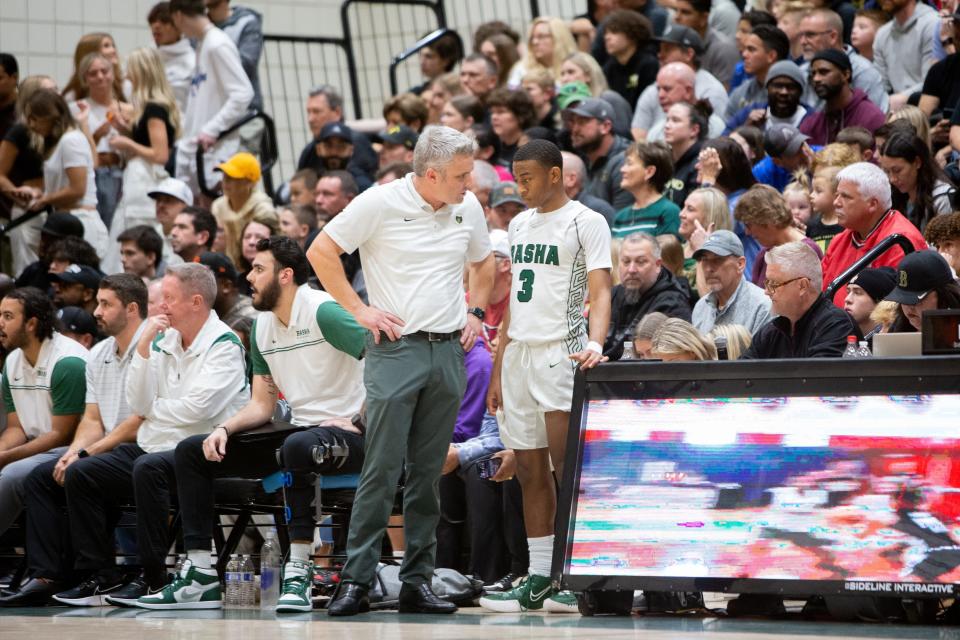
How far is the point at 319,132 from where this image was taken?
13.1 m

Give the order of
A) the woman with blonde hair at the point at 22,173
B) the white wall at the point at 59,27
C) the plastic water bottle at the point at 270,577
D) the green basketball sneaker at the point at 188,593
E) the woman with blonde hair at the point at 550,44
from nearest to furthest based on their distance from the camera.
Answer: the green basketball sneaker at the point at 188,593 → the plastic water bottle at the point at 270,577 → the woman with blonde hair at the point at 22,173 → the woman with blonde hair at the point at 550,44 → the white wall at the point at 59,27

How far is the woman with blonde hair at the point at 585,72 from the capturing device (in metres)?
12.2

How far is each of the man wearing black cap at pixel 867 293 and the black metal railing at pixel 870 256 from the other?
5cm

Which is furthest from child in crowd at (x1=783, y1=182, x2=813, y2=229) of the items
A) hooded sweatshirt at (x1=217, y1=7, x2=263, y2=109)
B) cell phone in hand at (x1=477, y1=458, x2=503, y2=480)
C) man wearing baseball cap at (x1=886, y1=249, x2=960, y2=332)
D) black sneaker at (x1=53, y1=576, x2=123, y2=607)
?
hooded sweatshirt at (x1=217, y1=7, x2=263, y2=109)

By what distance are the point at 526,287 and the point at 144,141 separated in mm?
7143

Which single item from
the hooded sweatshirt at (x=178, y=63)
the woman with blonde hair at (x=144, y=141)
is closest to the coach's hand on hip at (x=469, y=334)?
the woman with blonde hair at (x=144, y=141)

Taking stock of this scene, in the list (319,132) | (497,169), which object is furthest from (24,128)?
(497,169)

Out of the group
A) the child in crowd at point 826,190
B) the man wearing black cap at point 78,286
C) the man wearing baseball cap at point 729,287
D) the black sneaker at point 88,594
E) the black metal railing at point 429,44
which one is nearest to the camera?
the black sneaker at point 88,594

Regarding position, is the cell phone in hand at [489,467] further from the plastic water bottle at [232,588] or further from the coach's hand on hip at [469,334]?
the plastic water bottle at [232,588]

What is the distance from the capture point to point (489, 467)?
6.98 meters

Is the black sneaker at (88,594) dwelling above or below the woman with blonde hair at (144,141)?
below

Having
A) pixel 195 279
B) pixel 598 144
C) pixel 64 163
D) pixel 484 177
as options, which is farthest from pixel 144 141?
pixel 195 279

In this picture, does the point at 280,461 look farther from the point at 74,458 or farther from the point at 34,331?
the point at 34,331

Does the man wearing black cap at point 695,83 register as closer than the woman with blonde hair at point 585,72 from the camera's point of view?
Yes
